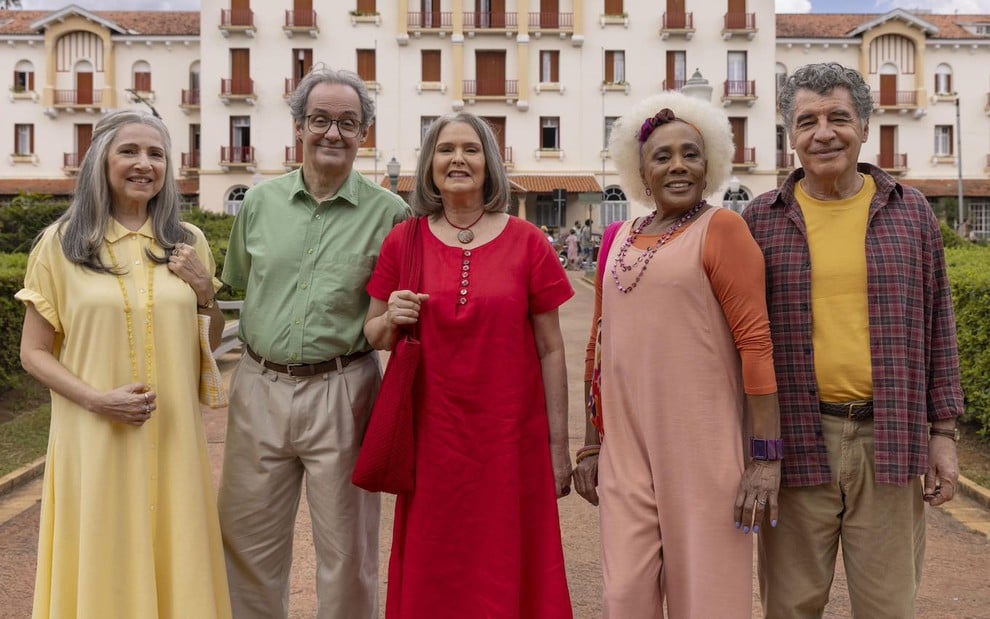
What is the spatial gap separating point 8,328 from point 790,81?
7.18m

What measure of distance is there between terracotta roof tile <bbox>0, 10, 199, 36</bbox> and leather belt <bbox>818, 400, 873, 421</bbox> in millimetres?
37486

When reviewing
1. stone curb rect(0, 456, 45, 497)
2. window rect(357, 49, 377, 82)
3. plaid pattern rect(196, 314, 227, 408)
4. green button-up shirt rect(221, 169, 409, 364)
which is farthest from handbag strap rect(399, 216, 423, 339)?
window rect(357, 49, 377, 82)

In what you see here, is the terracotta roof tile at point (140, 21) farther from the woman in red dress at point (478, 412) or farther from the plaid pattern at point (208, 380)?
the woman in red dress at point (478, 412)

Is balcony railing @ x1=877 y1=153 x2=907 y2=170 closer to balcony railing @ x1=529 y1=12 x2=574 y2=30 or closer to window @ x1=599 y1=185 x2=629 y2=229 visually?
window @ x1=599 y1=185 x2=629 y2=229

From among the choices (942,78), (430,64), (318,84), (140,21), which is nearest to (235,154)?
(430,64)

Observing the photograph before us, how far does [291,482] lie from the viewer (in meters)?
3.19

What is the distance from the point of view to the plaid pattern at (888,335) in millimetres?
2541

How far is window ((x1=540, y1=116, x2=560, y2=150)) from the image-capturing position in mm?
33969

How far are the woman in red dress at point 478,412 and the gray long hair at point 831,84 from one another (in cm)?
95

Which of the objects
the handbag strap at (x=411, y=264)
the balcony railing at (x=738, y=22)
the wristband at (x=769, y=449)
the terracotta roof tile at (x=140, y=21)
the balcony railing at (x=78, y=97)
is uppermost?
the terracotta roof tile at (x=140, y=21)

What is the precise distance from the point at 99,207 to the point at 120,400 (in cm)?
64

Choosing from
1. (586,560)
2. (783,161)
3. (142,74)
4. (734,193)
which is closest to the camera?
(586,560)

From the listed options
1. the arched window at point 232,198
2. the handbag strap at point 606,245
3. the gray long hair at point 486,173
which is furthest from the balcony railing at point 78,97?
the handbag strap at point 606,245

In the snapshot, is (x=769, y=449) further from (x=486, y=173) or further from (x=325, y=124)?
(x=325, y=124)
